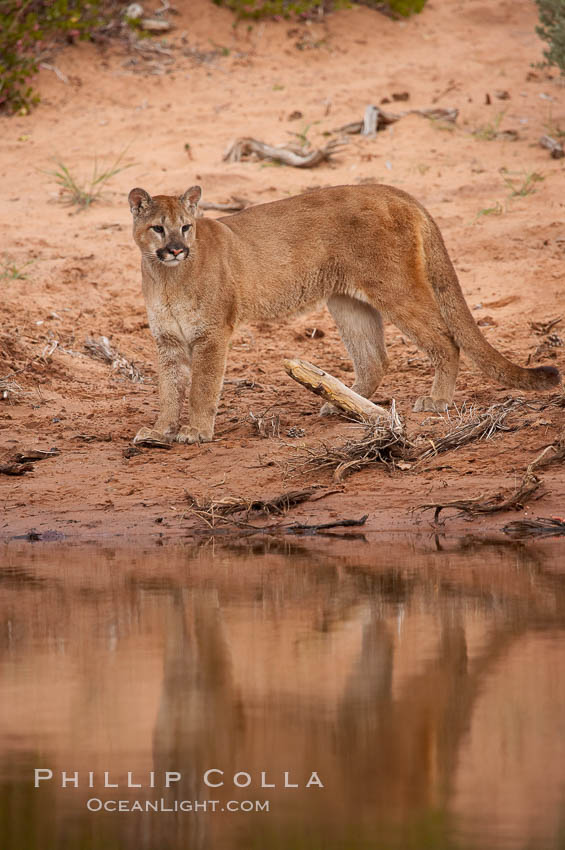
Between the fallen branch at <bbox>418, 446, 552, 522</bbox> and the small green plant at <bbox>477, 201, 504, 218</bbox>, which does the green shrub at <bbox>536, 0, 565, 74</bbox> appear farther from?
the fallen branch at <bbox>418, 446, 552, 522</bbox>

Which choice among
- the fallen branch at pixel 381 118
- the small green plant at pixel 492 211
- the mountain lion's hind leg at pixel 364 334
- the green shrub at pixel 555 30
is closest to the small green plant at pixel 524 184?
the small green plant at pixel 492 211

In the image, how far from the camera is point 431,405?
25.4 feet

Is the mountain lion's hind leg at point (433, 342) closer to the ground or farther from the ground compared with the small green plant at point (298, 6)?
closer to the ground

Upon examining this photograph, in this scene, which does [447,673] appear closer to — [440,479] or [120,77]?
[440,479]

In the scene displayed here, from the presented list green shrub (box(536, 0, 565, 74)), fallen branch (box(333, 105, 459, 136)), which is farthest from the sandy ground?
green shrub (box(536, 0, 565, 74))

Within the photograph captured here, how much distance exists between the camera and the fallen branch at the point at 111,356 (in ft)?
29.9

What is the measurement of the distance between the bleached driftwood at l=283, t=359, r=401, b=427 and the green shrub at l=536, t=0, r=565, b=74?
22.1 feet

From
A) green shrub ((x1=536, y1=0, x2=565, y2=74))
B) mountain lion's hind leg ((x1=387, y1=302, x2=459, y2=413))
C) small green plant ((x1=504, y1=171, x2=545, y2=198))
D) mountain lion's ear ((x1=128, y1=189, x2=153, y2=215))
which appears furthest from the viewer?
green shrub ((x1=536, y1=0, x2=565, y2=74))

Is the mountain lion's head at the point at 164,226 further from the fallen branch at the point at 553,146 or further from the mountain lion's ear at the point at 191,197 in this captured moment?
the fallen branch at the point at 553,146

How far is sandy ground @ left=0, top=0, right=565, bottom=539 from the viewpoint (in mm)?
6828

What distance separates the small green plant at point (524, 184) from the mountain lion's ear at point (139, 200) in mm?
4657

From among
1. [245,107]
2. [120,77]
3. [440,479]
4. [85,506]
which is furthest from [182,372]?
[120,77]

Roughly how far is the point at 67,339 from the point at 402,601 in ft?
17.3

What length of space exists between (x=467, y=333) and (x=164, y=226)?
2024 mm
